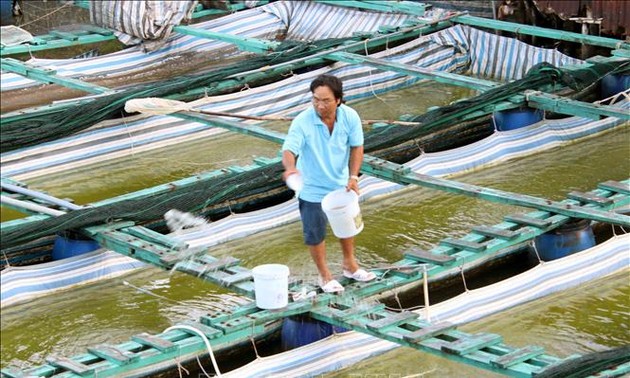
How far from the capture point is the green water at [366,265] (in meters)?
8.40

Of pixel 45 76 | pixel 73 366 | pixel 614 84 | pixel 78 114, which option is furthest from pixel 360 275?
pixel 614 84

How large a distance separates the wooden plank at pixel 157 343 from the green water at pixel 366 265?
3.98 feet

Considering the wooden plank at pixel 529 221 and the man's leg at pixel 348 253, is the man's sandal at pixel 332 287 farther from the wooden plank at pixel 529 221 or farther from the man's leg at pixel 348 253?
the wooden plank at pixel 529 221

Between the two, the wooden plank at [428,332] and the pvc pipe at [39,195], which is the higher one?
the pvc pipe at [39,195]

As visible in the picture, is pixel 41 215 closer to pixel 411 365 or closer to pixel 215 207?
pixel 215 207

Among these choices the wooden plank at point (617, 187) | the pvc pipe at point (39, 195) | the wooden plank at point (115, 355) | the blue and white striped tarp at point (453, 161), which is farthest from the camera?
the blue and white striped tarp at point (453, 161)

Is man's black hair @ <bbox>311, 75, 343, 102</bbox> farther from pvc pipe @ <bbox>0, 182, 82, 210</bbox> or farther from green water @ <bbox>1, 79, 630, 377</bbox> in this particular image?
pvc pipe @ <bbox>0, 182, 82, 210</bbox>

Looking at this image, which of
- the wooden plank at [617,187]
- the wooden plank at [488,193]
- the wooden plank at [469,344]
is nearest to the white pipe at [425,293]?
the wooden plank at [469,344]

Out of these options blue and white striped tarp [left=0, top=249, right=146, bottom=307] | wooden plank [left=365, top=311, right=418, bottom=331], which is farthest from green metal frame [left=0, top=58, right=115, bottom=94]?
wooden plank [left=365, top=311, right=418, bottom=331]

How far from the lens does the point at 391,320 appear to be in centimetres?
746

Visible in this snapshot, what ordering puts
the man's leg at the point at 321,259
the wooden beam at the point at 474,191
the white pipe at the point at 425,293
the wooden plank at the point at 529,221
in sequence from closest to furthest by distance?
the man's leg at the point at 321,259
the white pipe at the point at 425,293
the wooden plank at the point at 529,221
the wooden beam at the point at 474,191

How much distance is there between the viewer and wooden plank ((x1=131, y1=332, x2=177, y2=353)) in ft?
23.2

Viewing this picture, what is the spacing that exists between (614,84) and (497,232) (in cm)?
427

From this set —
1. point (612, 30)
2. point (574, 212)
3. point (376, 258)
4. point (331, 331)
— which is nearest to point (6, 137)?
point (376, 258)
